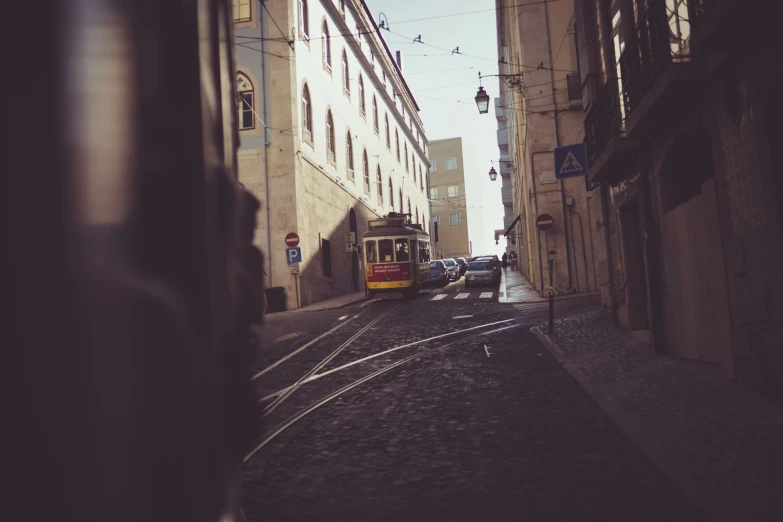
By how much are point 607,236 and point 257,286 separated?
11.2m

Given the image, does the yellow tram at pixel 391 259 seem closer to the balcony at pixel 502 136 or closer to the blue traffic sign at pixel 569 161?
the blue traffic sign at pixel 569 161

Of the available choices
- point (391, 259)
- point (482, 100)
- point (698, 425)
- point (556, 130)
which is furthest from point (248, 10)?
point (698, 425)

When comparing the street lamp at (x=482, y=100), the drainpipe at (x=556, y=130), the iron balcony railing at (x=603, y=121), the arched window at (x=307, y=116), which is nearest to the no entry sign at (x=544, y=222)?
the drainpipe at (x=556, y=130)

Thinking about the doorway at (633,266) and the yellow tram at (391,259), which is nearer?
the doorway at (633,266)

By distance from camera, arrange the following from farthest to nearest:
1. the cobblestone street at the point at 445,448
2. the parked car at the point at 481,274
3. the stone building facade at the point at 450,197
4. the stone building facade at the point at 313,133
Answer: the stone building facade at the point at 450,197, the parked car at the point at 481,274, the stone building facade at the point at 313,133, the cobblestone street at the point at 445,448

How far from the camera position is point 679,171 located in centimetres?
855

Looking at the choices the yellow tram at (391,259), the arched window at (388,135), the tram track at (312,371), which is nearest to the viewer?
the tram track at (312,371)

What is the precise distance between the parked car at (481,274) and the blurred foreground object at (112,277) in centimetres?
2709

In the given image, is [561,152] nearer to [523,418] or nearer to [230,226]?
[523,418]

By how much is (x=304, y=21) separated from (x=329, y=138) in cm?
516

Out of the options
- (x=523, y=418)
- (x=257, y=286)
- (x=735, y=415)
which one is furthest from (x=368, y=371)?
(x=257, y=286)

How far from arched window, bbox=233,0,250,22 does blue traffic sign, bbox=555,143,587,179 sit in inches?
605

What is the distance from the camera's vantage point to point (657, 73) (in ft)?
23.2

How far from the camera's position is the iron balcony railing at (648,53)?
7.41 meters
